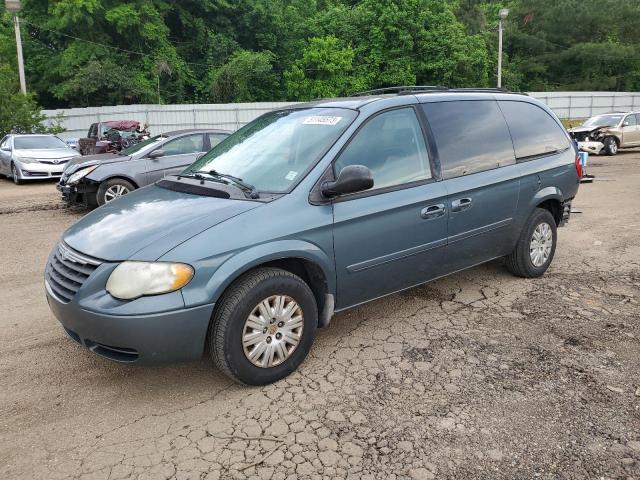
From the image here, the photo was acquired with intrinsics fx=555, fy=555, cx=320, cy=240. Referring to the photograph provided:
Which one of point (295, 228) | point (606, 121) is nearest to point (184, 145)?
point (295, 228)

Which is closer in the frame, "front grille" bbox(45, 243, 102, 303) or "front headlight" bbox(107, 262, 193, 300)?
"front headlight" bbox(107, 262, 193, 300)

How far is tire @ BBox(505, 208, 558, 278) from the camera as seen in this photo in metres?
5.26

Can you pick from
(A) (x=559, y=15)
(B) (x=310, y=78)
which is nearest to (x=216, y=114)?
(B) (x=310, y=78)

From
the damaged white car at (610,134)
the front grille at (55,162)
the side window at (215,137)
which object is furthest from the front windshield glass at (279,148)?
the damaged white car at (610,134)

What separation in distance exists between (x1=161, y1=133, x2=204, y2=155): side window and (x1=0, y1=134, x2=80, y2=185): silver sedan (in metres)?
5.46

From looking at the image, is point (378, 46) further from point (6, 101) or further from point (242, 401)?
point (242, 401)

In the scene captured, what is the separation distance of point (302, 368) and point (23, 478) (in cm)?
175

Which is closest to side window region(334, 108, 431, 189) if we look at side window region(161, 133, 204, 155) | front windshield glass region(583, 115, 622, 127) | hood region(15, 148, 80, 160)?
side window region(161, 133, 204, 155)

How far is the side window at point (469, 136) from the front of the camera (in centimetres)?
447

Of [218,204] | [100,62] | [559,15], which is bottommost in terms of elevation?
[218,204]

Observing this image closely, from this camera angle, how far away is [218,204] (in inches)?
142

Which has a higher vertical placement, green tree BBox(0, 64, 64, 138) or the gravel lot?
green tree BBox(0, 64, 64, 138)

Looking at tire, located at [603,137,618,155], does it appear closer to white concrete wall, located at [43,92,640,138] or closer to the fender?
white concrete wall, located at [43,92,640,138]

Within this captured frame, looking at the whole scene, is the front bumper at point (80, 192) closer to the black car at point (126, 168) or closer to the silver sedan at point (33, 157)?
the black car at point (126, 168)
